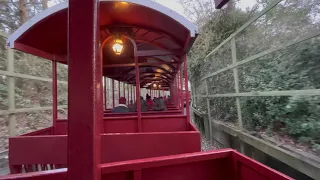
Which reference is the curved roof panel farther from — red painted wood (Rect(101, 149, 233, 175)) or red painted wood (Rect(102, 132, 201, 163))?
red painted wood (Rect(101, 149, 233, 175))

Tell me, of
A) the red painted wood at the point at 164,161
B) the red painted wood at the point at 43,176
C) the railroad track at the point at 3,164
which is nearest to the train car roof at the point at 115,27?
the red painted wood at the point at 164,161

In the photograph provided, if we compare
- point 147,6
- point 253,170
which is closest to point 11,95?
point 147,6

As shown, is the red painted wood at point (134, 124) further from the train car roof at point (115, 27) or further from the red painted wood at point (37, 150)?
the train car roof at point (115, 27)

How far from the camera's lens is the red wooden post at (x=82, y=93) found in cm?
89

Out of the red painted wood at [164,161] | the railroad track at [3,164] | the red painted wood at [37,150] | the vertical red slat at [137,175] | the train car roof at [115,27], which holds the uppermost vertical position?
the train car roof at [115,27]

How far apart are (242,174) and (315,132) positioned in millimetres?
1369

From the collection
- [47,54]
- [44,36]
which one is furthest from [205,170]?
[47,54]

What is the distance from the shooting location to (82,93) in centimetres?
90

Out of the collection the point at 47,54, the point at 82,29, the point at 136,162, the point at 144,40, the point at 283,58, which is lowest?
the point at 136,162

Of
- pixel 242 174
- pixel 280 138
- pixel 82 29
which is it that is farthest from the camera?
pixel 280 138

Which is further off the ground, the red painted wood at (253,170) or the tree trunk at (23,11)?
the tree trunk at (23,11)

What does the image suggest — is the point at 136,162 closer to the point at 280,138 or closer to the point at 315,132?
the point at 315,132

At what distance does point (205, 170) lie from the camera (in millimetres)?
1561

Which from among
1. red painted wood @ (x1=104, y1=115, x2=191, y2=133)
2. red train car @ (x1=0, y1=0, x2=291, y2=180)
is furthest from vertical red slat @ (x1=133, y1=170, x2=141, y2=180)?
red painted wood @ (x1=104, y1=115, x2=191, y2=133)
